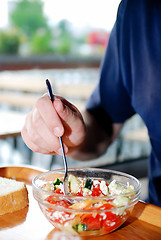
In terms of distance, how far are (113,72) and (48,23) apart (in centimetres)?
861

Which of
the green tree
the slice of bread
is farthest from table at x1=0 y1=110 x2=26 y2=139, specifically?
the green tree

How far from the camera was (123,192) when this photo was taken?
27.5 inches

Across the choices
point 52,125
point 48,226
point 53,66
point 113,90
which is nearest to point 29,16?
point 53,66

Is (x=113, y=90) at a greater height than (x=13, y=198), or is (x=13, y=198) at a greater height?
(x=113, y=90)

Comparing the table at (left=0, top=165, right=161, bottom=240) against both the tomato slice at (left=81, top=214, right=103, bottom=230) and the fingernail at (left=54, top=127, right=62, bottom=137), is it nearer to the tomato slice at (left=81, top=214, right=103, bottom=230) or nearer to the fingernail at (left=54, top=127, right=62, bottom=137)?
the tomato slice at (left=81, top=214, right=103, bottom=230)

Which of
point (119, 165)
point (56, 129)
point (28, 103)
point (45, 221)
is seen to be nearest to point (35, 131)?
point (56, 129)

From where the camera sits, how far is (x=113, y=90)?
1.38 meters

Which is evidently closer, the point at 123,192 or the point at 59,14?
the point at 123,192

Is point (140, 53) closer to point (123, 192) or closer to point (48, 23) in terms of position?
point (123, 192)

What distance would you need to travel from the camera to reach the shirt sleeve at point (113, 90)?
1.36m

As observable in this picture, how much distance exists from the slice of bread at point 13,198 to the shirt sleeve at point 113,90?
64 cm

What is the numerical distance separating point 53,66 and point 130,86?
4.58m

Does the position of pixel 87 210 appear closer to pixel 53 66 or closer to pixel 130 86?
pixel 130 86

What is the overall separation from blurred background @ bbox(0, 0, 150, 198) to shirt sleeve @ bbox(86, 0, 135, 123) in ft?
0.49
